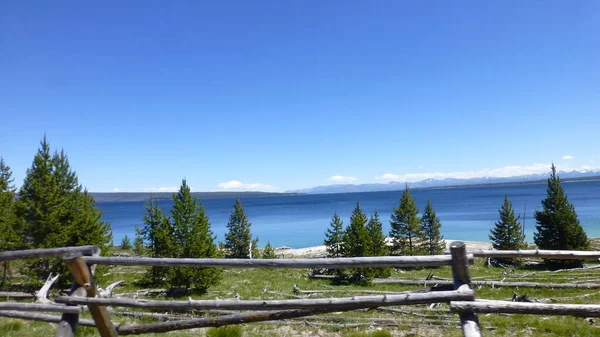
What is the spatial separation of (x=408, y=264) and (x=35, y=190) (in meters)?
24.1

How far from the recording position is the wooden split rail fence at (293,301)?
4102mm

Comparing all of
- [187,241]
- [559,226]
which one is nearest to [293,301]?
[187,241]

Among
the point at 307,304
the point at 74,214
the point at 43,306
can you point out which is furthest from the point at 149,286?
the point at 307,304

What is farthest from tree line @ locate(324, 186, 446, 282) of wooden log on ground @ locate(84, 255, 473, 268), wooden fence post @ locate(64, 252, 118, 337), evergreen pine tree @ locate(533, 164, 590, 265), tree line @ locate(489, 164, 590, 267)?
wooden fence post @ locate(64, 252, 118, 337)

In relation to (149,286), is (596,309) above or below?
above

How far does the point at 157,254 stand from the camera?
21.2 m

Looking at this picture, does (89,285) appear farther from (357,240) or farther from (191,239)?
(357,240)

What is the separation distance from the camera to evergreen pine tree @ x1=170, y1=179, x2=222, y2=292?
19344 mm

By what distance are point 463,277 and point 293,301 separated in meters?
2.36

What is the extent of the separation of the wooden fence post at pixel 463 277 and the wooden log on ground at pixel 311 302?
0.72 feet

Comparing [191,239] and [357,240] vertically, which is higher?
[191,239]

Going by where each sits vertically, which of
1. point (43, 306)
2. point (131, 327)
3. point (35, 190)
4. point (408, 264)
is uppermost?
point (35, 190)

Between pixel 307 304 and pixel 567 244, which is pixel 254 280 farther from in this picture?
pixel 567 244

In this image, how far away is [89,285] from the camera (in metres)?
4.56
